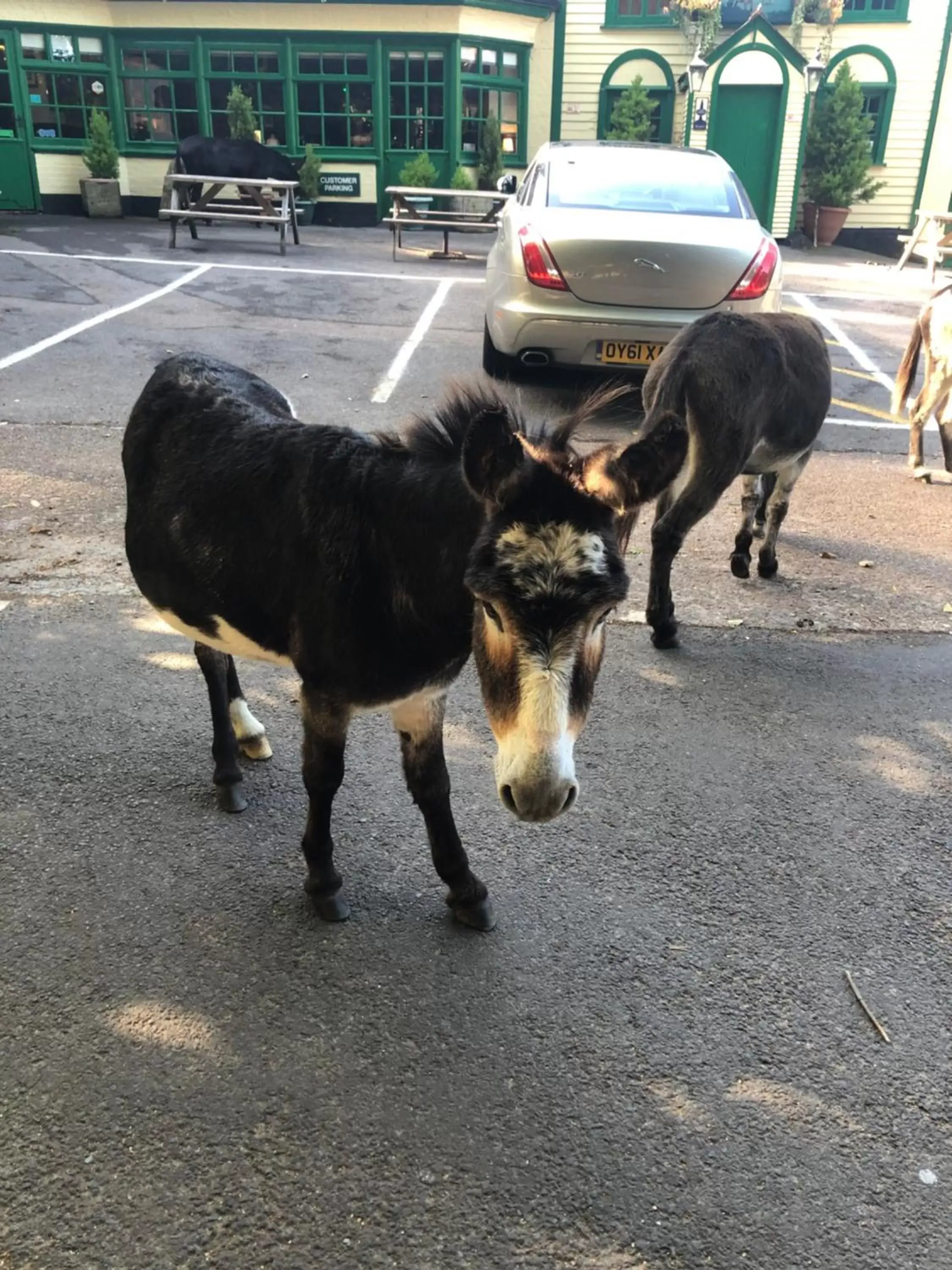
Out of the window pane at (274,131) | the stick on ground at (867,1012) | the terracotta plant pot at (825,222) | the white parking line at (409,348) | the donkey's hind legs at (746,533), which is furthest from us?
the terracotta plant pot at (825,222)

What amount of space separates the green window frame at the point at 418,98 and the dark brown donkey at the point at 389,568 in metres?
19.0

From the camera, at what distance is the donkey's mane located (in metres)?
2.33

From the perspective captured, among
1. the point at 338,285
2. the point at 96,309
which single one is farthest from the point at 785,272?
the point at 96,309

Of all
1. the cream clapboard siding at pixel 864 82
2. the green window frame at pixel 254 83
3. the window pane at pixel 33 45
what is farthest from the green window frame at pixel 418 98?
the window pane at pixel 33 45

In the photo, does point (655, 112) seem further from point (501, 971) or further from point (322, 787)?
point (501, 971)

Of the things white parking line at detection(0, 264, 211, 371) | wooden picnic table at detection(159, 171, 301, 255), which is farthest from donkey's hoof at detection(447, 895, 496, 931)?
wooden picnic table at detection(159, 171, 301, 255)

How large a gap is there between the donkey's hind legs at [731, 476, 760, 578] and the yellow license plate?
6.87 ft

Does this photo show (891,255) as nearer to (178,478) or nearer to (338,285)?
(338,285)

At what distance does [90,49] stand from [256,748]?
21.0 m

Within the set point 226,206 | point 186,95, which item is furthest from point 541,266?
point 186,95

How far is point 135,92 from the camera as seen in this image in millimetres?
19531

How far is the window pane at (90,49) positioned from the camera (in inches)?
741

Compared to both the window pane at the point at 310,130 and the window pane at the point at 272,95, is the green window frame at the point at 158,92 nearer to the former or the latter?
the window pane at the point at 272,95

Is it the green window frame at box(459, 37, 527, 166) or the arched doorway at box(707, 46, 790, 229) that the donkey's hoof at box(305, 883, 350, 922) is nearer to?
the green window frame at box(459, 37, 527, 166)
